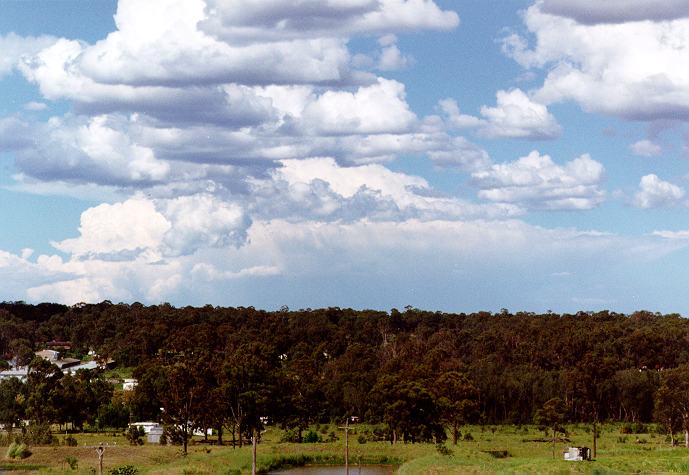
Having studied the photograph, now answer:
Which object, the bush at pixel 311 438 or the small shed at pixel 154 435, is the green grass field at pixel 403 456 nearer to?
the bush at pixel 311 438

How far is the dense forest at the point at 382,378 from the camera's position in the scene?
3794 inches

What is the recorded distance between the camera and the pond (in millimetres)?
80438

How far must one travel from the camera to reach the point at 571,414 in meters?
127

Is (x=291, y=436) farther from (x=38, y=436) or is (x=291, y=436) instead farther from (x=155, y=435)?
(x=38, y=436)

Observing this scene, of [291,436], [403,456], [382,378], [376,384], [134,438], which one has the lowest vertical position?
[403,456]

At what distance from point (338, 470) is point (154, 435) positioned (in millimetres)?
29993

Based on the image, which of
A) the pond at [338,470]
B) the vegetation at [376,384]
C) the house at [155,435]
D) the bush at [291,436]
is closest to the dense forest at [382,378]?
the vegetation at [376,384]

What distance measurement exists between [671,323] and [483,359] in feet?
163

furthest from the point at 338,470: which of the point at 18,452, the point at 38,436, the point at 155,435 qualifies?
the point at 38,436

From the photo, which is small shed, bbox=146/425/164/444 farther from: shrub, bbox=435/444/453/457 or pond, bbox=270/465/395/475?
shrub, bbox=435/444/453/457

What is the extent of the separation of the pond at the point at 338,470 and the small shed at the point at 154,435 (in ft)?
78.9

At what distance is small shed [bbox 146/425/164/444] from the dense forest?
9.10ft

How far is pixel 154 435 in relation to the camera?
4154 inches

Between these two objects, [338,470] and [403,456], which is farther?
[403,456]
